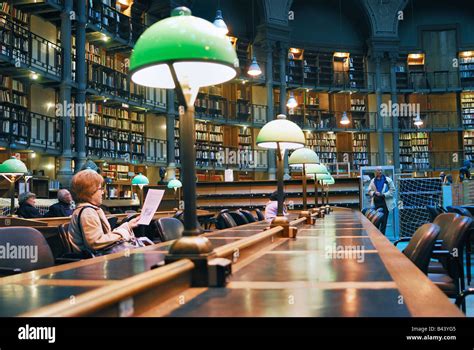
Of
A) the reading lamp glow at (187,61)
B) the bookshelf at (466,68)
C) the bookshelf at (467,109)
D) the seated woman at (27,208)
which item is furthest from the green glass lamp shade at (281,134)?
the bookshelf at (466,68)

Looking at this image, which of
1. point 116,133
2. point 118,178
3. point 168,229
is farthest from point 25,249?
point 118,178

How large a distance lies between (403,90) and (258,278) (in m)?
19.6

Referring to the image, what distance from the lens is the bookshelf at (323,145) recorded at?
63.1 feet

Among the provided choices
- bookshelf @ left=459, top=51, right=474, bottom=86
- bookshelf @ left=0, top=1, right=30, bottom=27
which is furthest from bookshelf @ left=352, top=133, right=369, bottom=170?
bookshelf @ left=0, top=1, right=30, bottom=27

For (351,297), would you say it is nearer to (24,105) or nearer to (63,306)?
(63,306)

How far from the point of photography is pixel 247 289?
1310mm

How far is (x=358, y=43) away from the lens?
66.5ft

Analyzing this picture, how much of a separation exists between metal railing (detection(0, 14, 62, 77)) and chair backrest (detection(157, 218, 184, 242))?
762 cm

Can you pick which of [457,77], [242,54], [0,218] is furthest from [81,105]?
[457,77]

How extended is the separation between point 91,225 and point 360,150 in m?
18.0

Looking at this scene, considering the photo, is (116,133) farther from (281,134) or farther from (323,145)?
(281,134)

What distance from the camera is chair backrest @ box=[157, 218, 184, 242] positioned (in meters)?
3.48

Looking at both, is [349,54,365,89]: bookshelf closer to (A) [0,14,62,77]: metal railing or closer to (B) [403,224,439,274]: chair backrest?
(A) [0,14,62,77]: metal railing

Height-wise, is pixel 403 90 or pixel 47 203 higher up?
pixel 403 90
